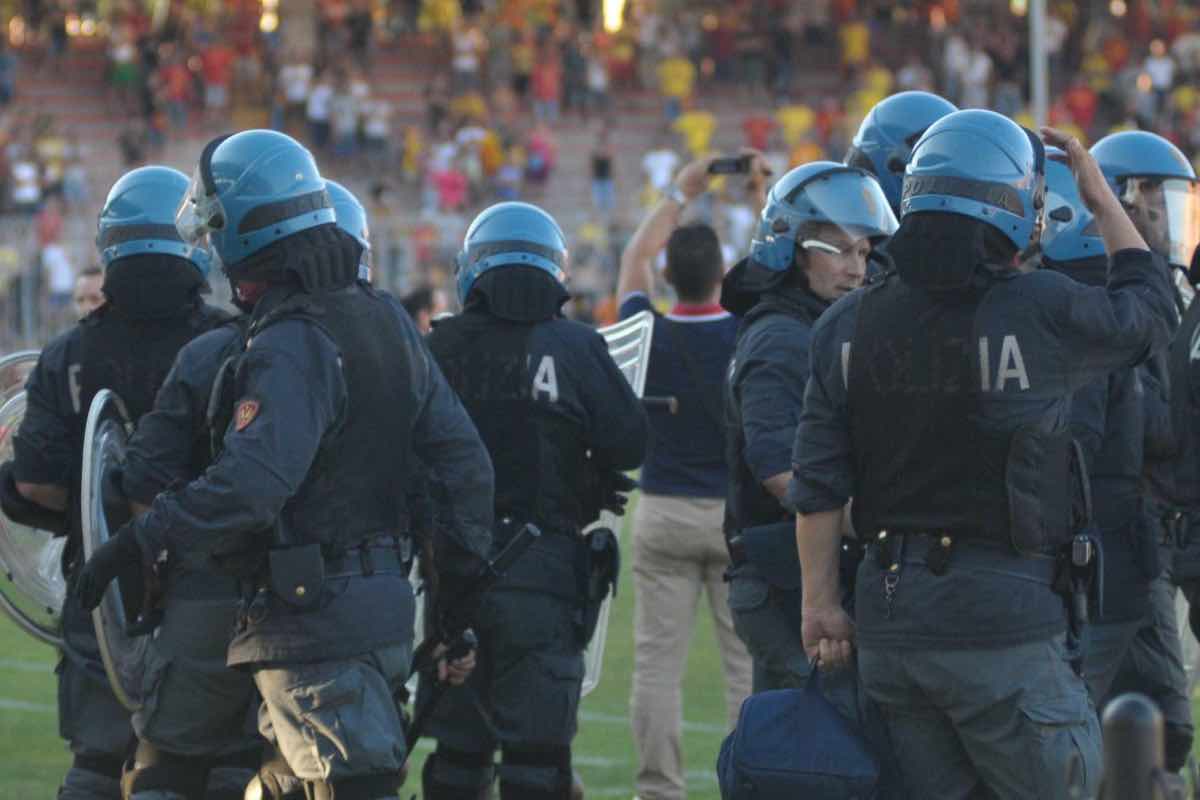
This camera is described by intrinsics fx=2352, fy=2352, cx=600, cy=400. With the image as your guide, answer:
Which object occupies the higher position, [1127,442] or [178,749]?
[1127,442]

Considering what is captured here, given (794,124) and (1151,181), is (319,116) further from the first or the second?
(1151,181)

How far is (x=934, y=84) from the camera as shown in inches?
1374

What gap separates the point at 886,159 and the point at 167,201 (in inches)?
85.3

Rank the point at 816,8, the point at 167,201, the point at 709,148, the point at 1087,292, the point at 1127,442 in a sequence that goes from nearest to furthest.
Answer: the point at 1087,292 < the point at 1127,442 < the point at 167,201 < the point at 709,148 < the point at 816,8

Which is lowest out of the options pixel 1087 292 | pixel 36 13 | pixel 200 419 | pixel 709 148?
pixel 709 148

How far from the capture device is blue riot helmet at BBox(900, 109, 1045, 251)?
5.04m

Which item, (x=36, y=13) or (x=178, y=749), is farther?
(x=36, y=13)

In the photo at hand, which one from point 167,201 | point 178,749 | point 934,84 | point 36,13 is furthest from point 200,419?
point 934,84

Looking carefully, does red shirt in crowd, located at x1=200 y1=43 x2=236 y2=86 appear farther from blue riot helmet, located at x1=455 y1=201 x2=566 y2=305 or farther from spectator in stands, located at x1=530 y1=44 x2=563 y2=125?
blue riot helmet, located at x1=455 y1=201 x2=566 y2=305

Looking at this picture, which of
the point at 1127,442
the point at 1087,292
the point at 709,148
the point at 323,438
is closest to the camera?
the point at 1087,292

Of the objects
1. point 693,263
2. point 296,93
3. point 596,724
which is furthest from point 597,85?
point 693,263

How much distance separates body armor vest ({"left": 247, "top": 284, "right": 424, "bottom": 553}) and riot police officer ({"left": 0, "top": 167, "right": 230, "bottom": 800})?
1285mm

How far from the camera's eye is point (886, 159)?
7184 millimetres

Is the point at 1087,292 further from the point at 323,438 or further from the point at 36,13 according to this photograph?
the point at 36,13
